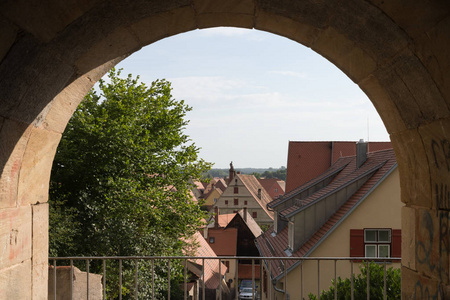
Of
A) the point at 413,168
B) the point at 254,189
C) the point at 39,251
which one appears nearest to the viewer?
the point at 413,168

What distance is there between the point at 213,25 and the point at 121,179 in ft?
39.2

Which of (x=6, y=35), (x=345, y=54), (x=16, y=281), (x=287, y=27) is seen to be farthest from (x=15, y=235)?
(x=345, y=54)

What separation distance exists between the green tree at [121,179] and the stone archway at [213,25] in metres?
9.70

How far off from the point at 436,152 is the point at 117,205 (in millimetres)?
12702

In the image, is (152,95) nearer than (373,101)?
No

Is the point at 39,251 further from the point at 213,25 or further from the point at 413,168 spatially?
the point at 413,168

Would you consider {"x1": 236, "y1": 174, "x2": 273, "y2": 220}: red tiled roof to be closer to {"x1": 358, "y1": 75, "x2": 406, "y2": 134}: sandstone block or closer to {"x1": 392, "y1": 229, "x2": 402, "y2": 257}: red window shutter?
{"x1": 392, "y1": 229, "x2": 402, "y2": 257}: red window shutter

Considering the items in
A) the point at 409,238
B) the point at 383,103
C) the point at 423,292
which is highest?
the point at 383,103

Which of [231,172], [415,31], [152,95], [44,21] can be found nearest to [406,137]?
[415,31]

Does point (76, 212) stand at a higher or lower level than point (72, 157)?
lower

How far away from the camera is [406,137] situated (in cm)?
300

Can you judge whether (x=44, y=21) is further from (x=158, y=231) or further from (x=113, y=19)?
(x=158, y=231)

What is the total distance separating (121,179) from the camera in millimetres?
14453

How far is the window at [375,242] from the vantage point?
14.8m
